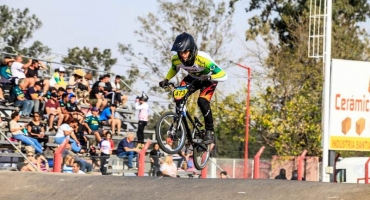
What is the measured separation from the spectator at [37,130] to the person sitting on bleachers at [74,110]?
3.69 ft

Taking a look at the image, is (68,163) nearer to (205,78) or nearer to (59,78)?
(205,78)

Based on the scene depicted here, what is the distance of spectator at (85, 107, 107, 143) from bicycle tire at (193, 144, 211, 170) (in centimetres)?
580

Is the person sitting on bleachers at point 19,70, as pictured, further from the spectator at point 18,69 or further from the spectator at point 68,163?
the spectator at point 68,163

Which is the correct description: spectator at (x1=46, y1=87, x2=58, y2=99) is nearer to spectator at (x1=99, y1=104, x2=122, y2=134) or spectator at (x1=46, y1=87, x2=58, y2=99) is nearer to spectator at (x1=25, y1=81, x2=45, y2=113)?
spectator at (x1=25, y1=81, x2=45, y2=113)

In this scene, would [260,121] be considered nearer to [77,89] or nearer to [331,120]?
[331,120]

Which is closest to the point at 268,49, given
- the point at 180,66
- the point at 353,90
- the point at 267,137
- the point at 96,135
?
the point at 267,137

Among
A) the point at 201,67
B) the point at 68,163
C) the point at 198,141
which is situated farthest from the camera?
the point at 68,163

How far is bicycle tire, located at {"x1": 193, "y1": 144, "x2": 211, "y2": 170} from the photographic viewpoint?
12534 mm

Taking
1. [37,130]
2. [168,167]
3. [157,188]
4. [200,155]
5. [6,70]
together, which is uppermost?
[6,70]

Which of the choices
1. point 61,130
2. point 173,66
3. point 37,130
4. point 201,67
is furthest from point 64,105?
point 201,67

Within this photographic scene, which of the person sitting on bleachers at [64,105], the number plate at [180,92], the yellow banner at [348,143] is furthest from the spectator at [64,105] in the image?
the yellow banner at [348,143]

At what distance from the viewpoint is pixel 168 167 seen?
1661 centimetres

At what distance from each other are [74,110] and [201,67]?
25.1ft

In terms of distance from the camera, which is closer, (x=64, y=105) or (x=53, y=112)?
(x=53, y=112)
